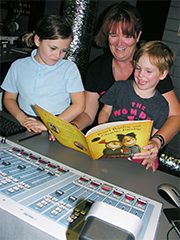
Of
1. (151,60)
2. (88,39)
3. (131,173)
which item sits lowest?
(131,173)

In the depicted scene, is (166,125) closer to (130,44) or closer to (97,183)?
(130,44)

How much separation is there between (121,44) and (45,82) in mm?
556

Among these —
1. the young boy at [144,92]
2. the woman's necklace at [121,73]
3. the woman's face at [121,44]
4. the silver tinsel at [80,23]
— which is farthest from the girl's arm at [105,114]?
the silver tinsel at [80,23]

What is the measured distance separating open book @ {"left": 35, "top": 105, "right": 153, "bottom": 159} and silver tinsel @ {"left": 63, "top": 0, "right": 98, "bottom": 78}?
1.21m

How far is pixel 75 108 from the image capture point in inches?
57.8

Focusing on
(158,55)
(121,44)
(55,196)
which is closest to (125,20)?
(121,44)

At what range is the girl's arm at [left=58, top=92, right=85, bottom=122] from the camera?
1.45 meters

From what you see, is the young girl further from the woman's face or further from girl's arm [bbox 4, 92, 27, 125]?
the woman's face

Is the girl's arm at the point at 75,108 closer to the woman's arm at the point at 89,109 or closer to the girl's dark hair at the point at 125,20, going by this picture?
the woman's arm at the point at 89,109

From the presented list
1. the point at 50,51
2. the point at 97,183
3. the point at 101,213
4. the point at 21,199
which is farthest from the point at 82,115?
the point at 101,213

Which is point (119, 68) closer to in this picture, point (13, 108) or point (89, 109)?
point (89, 109)

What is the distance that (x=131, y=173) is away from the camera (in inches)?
37.9

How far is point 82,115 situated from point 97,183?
2.50ft

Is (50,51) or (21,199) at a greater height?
(50,51)
